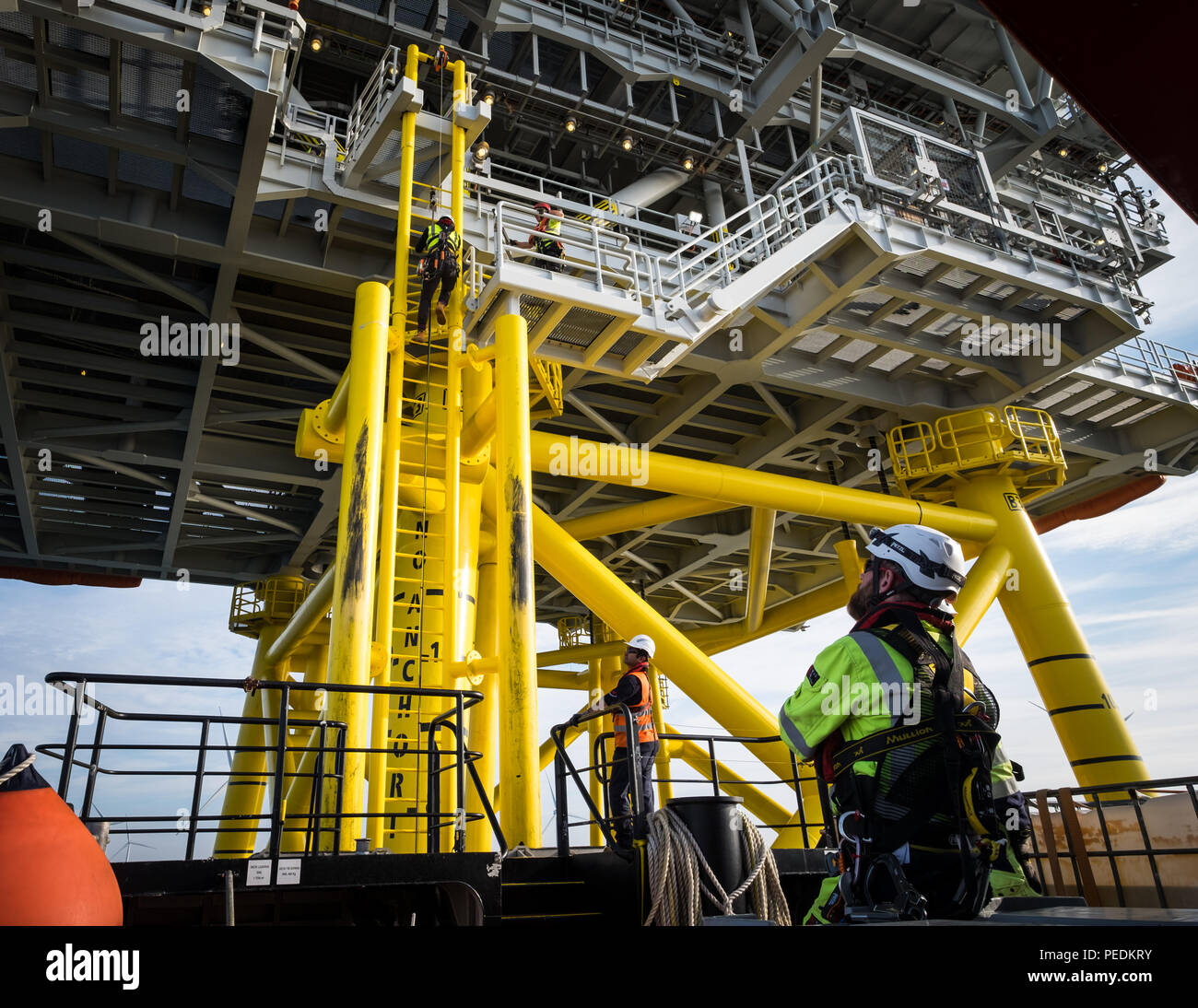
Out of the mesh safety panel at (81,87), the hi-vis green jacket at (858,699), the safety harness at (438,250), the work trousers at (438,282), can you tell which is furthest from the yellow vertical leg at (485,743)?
the mesh safety panel at (81,87)

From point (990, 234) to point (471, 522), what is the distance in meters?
11.7

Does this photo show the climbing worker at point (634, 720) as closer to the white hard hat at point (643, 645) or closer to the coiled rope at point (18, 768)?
the white hard hat at point (643, 645)

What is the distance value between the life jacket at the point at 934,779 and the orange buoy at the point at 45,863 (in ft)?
10.0

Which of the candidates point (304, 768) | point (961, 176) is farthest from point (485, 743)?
point (961, 176)

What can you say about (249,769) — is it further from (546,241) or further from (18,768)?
(18,768)

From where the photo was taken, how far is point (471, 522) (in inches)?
504

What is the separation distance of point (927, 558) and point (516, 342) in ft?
26.5

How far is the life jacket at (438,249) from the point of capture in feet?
35.2

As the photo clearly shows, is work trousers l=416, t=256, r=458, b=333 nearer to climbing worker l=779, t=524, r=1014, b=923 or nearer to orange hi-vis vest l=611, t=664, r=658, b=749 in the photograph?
orange hi-vis vest l=611, t=664, r=658, b=749

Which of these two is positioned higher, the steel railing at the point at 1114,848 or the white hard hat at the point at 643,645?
the white hard hat at the point at 643,645

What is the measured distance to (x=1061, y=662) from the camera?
658 inches

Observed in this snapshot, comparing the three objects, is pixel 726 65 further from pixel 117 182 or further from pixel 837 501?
pixel 117 182

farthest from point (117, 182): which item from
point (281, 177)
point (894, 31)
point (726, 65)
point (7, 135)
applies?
point (894, 31)

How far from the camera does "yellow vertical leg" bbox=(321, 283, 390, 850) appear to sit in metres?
7.99
